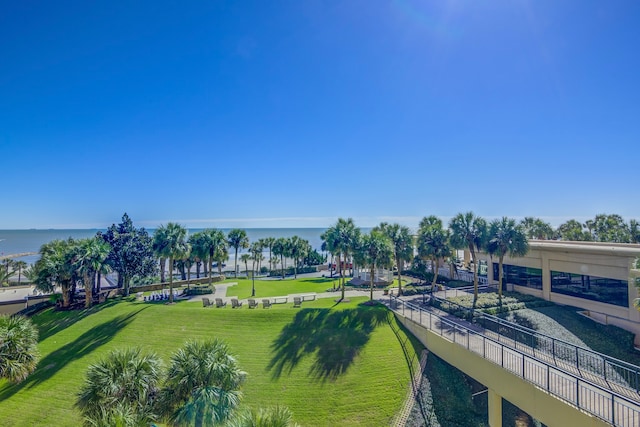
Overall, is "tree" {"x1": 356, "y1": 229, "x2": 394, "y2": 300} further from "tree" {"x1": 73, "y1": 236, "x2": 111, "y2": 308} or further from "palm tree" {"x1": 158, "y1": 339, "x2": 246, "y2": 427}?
"tree" {"x1": 73, "y1": 236, "x2": 111, "y2": 308}

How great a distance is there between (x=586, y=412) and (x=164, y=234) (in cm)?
3012

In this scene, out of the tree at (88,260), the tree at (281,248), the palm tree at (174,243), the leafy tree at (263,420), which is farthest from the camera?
the tree at (281,248)

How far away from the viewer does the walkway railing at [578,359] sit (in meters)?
11.8

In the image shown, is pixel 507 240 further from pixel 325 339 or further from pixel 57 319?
pixel 57 319

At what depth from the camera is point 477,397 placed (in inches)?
600

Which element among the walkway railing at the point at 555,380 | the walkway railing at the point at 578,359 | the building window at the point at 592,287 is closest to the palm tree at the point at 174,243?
the walkway railing at the point at 555,380

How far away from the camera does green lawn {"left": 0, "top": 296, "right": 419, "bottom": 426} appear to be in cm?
1520

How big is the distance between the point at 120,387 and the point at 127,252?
2437cm

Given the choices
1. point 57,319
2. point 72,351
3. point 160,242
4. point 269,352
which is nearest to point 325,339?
point 269,352

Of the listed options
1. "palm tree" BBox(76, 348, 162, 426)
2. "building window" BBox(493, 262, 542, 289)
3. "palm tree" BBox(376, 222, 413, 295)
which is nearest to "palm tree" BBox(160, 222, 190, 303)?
"palm tree" BBox(76, 348, 162, 426)

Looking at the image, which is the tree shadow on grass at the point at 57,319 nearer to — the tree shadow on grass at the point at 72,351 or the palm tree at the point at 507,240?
the tree shadow on grass at the point at 72,351

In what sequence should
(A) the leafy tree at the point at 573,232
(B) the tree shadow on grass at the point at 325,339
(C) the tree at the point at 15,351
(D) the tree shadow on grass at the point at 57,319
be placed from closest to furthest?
(C) the tree at the point at 15,351 < (B) the tree shadow on grass at the point at 325,339 < (D) the tree shadow on grass at the point at 57,319 < (A) the leafy tree at the point at 573,232

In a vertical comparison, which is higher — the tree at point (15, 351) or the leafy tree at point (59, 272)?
the leafy tree at point (59, 272)

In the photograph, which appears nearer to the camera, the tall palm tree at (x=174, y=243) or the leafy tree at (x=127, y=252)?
the tall palm tree at (x=174, y=243)
